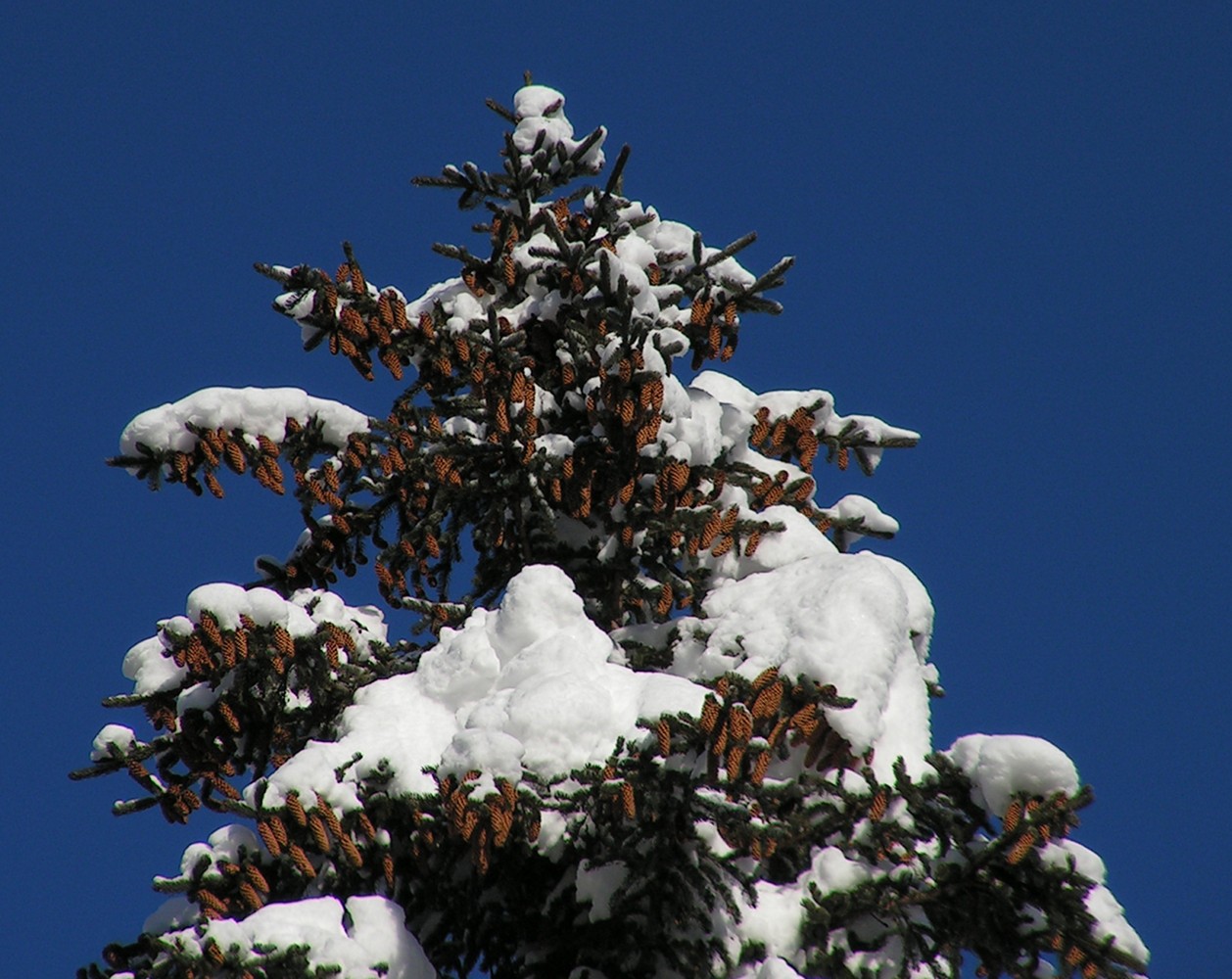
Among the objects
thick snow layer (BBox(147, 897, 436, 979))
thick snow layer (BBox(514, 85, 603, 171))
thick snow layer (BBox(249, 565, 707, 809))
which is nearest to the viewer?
thick snow layer (BBox(147, 897, 436, 979))

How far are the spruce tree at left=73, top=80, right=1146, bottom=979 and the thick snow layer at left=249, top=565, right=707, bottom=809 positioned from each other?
0.02 meters

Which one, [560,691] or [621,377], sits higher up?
[621,377]

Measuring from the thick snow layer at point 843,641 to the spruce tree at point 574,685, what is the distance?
2 cm

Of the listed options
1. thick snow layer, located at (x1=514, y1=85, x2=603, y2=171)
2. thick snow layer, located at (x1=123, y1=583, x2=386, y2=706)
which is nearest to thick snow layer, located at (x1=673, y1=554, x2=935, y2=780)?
thick snow layer, located at (x1=123, y1=583, x2=386, y2=706)

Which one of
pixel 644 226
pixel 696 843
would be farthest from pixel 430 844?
pixel 644 226

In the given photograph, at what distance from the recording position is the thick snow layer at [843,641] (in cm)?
665

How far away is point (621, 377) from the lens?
7.48m

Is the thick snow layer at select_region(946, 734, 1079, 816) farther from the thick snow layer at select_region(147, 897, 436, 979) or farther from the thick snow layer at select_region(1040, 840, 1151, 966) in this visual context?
the thick snow layer at select_region(147, 897, 436, 979)

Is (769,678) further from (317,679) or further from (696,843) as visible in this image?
(317,679)

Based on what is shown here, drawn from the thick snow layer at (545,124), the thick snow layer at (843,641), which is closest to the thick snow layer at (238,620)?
the thick snow layer at (843,641)

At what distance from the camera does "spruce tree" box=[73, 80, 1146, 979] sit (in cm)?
618

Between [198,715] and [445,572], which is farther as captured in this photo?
[445,572]

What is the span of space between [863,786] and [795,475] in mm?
2765

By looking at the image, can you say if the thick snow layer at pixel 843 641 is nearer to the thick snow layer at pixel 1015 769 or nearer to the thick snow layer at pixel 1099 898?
the thick snow layer at pixel 1015 769
